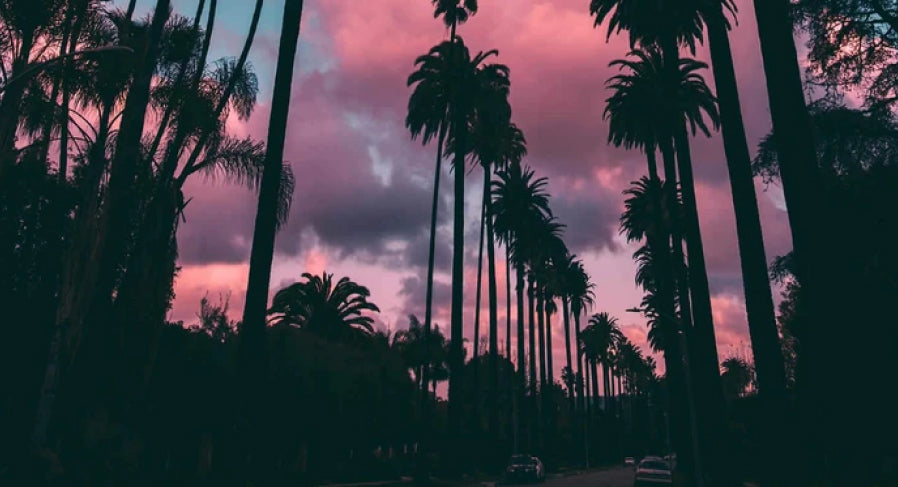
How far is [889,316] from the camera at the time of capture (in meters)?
28.3

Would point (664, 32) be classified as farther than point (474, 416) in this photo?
No

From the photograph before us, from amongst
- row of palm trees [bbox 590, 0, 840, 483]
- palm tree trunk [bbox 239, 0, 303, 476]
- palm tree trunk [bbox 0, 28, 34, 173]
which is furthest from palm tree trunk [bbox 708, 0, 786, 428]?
palm tree trunk [bbox 0, 28, 34, 173]

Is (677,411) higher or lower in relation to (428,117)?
lower

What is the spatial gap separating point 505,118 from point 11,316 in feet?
113

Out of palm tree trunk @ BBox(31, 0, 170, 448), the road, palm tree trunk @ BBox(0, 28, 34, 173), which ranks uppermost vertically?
palm tree trunk @ BBox(0, 28, 34, 173)

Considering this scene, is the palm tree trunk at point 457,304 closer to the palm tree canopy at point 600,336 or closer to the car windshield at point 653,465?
the car windshield at point 653,465

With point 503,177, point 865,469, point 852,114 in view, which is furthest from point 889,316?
point 503,177

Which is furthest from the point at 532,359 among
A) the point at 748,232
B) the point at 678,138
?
the point at 748,232

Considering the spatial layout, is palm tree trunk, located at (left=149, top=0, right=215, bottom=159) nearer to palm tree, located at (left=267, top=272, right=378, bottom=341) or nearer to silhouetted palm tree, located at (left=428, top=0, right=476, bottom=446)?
silhouetted palm tree, located at (left=428, top=0, right=476, bottom=446)

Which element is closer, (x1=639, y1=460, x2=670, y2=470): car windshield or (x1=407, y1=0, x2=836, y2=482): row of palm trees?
(x1=407, y1=0, x2=836, y2=482): row of palm trees

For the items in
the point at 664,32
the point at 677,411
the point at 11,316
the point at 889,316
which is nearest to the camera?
the point at 11,316

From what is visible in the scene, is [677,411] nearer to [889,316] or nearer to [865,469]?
[889,316]

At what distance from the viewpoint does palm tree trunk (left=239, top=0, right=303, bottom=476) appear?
51.0 ft

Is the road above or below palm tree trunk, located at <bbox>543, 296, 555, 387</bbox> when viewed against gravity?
below
